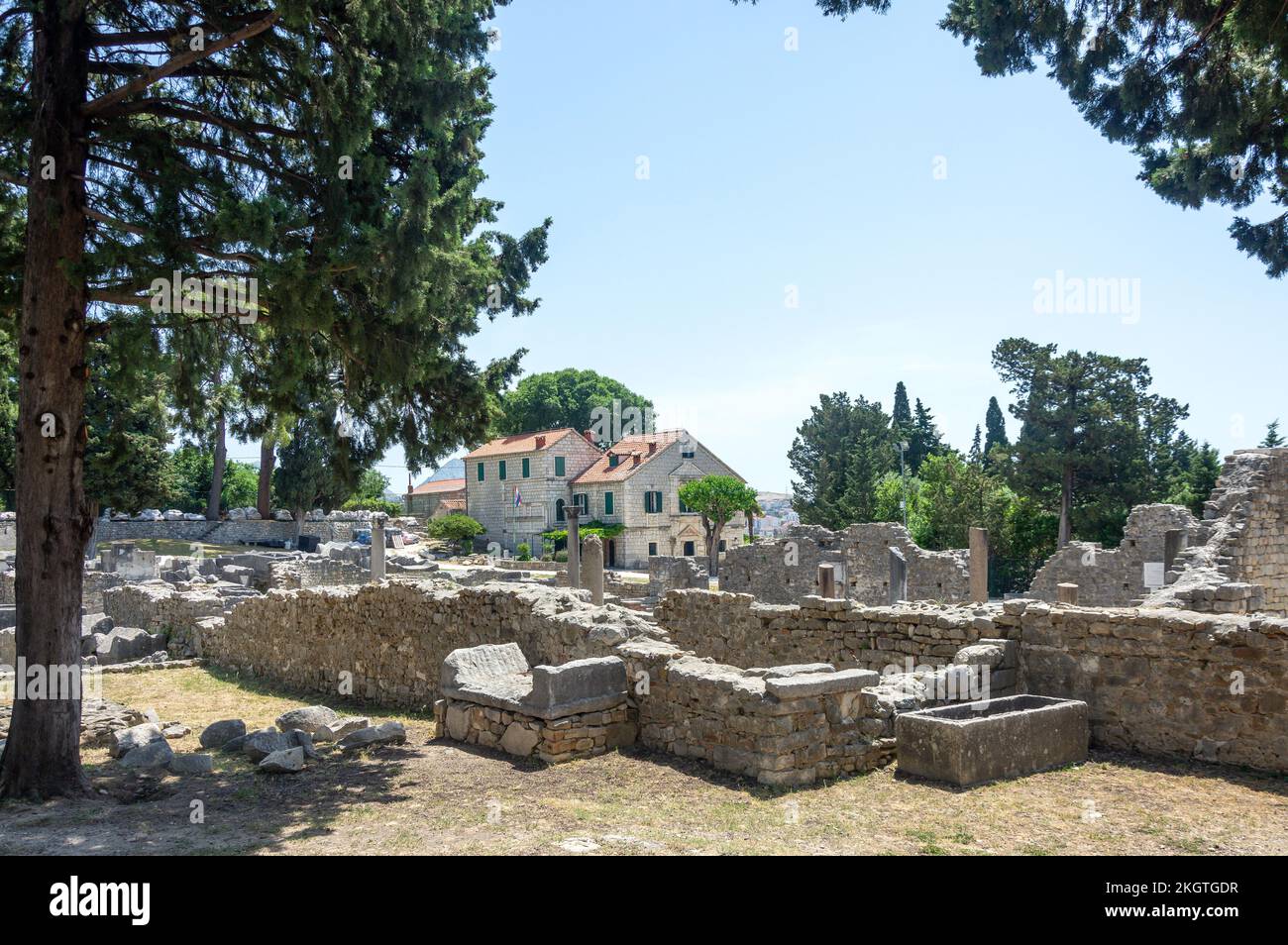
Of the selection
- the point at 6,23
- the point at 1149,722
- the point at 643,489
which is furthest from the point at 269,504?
the point at 1149,722

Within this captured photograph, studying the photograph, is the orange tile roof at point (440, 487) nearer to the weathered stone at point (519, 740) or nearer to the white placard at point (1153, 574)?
the white placard at point (1153, 574)

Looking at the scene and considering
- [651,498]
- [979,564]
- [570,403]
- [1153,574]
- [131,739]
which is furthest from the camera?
[570,403]

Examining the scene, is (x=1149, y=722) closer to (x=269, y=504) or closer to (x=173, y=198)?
(x=173, y=198)

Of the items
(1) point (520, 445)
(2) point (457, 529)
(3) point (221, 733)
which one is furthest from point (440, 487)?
(3) point (221, 733)

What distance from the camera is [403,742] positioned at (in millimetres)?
9758

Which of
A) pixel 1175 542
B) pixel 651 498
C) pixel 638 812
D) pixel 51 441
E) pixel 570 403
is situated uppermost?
pixel 570 403

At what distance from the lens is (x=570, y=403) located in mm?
72375

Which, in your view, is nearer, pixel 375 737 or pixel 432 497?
pixel 375 737

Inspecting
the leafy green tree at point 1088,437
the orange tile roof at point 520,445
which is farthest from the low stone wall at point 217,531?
the leafy green tree at point 1088,437

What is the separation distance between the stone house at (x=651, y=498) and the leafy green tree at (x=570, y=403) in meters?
14.1

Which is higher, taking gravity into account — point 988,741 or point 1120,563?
point 1120,563

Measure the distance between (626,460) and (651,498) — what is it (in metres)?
3.22

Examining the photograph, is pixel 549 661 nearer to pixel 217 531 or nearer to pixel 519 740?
pixel 519 740

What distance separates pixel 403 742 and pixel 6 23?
27.3 feet
